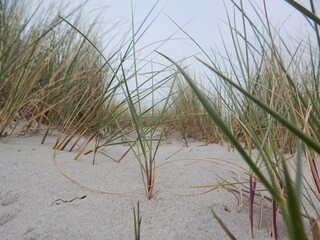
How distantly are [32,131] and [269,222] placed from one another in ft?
4.78

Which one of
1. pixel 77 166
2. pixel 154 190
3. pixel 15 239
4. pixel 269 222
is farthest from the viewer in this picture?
pixel 77 166

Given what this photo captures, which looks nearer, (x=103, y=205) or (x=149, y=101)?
(x=103, y=205)

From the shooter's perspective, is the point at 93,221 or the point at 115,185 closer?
the point at 93,221

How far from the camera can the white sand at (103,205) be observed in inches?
23.8

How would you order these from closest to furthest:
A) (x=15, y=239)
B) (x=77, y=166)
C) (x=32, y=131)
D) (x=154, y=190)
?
(x=15, y=239), (x=154, y=190), (x=77, y=166), (x=32, y=131)

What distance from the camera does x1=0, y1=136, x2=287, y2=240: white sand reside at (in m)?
0.60

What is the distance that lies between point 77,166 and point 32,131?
2.46 feet

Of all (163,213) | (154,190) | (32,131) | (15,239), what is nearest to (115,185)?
(154,190)

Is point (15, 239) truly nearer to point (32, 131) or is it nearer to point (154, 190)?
point (154, 190)

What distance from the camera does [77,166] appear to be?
1.02 meters

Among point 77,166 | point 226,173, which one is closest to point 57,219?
point 77,166

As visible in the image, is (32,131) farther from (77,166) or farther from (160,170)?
(160,170)

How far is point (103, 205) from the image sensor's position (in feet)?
2.36

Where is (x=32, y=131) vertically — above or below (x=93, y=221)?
above
